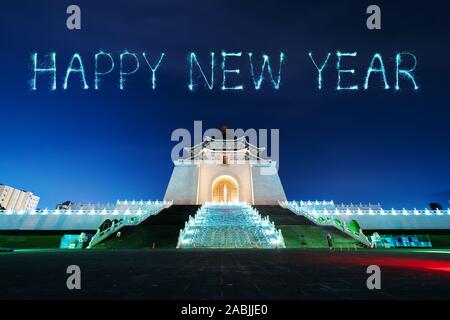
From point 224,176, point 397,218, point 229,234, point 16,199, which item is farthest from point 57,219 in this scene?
point 16,199

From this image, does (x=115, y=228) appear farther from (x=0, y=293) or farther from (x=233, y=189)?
(x=233, y=189)

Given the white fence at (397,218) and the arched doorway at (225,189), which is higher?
the arched doorway at (225,189)

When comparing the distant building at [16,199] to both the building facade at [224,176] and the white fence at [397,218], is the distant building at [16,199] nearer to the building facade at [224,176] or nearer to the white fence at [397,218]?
the building facade at [224,176]

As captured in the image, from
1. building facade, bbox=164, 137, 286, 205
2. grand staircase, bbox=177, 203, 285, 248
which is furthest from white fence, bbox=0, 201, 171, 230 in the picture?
building facade, bbox=164, 137, 286, 205

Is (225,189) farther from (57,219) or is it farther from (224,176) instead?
(57,219)

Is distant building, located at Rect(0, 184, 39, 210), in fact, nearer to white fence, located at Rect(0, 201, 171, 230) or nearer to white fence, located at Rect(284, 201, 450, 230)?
white fence, located at Rect(0, 201, 171, 230)

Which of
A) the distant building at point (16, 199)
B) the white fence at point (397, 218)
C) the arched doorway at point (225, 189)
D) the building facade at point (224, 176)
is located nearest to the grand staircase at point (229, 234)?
the white fence at point (397, 218)
